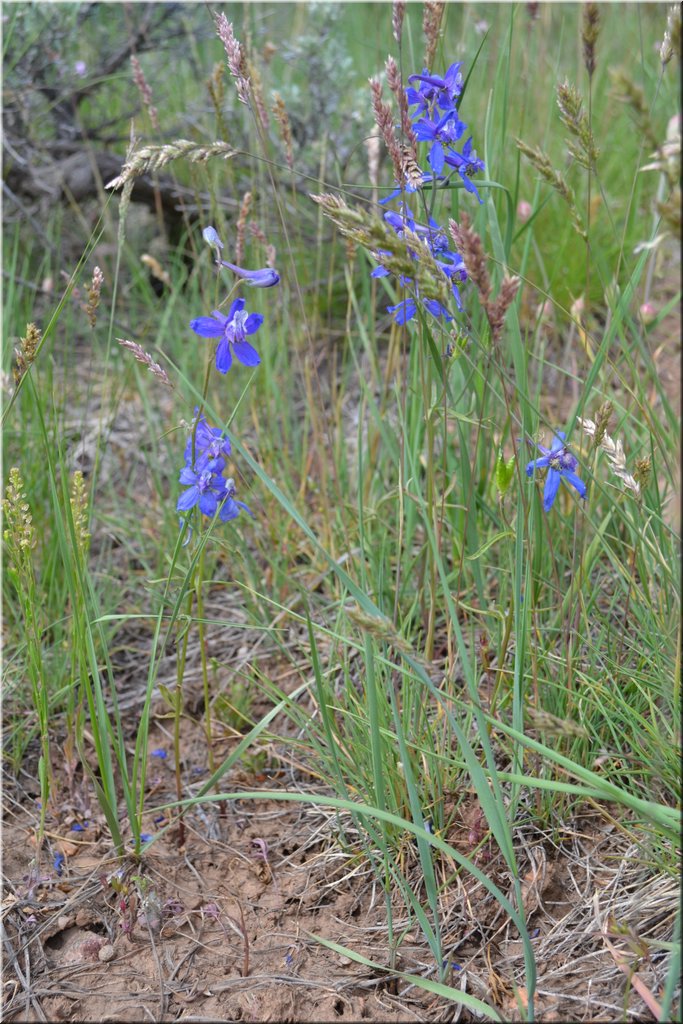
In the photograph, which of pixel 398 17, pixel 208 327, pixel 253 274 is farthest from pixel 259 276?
pixel 398 17

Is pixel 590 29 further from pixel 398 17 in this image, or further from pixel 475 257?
pixel 475 257

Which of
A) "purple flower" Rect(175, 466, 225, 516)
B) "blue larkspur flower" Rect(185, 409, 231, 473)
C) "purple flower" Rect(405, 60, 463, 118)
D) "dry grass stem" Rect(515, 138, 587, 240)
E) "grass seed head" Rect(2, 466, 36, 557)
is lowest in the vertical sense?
"grass seed head" Rect(2, 466, 36, 557)

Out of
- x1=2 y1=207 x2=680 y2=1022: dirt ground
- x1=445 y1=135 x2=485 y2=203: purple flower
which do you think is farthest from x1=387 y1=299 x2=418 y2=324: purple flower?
x1=2 y1=207 x2=680 y2=1022: dirt ground

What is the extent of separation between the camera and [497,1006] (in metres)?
1.39

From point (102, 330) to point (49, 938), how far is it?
2512 mm

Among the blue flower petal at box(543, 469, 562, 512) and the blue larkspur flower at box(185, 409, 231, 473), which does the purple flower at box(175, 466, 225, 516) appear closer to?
the blue larkspur flower at box(185, 409, 231, 473)

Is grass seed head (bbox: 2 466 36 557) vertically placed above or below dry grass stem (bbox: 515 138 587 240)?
below

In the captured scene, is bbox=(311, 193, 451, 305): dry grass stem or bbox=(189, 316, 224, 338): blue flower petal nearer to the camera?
bbox=(311, 193, 451, 305): dry grass stem

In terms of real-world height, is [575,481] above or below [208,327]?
below

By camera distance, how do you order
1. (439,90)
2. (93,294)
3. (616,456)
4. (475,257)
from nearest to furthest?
(475,257), (616,456), (439,90), (93,294)

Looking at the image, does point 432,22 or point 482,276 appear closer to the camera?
point 482,276

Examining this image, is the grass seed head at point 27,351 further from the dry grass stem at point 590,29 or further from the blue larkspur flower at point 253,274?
the dry grass stem at point 590,29

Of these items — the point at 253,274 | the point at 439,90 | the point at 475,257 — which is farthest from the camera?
the point at 439,90

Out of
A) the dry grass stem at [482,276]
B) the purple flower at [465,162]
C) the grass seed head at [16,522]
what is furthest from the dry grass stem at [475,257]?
the grass seed head at [16,522]
